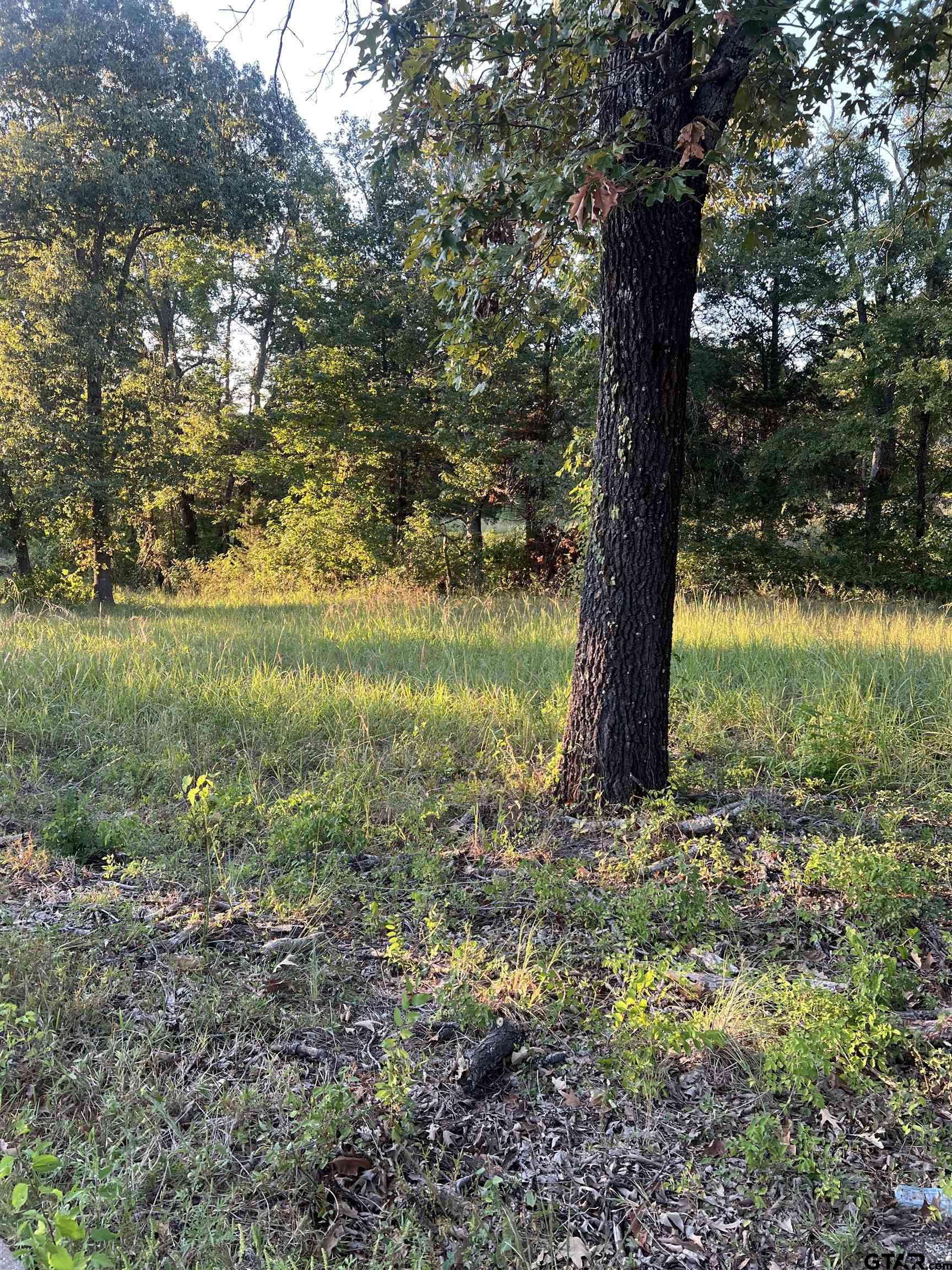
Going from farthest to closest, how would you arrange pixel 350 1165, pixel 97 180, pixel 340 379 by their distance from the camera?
pixel 340 379, pixel 97 180, pixel 350 1165

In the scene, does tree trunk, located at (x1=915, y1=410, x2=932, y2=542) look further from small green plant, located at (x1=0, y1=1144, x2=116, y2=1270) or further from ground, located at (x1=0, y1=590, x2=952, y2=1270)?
small green plant, located at (x1=0, y1=1144, x2=116, y2=1270)

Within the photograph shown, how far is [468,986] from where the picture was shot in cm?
242

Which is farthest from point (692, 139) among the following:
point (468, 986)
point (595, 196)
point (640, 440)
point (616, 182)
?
point (468, 986)

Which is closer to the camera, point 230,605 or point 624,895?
point 624,895

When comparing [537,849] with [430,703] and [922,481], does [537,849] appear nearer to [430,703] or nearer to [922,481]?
[430,703]

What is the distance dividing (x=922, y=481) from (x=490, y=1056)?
51.1ft

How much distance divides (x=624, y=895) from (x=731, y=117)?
3.81 meters

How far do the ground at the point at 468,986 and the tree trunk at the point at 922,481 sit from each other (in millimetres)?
11085

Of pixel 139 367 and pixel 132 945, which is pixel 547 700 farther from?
pixel 139 367

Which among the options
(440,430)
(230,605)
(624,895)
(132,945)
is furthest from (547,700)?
(440,430)

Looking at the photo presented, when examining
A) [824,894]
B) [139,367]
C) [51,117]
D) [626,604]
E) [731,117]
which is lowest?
[824,894]

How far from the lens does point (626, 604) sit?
11.8 feet

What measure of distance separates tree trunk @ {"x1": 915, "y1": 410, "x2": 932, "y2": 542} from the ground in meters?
11.1

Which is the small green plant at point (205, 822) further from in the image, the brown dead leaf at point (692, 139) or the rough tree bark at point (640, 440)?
the brown dead leaf at point (692, 139)
